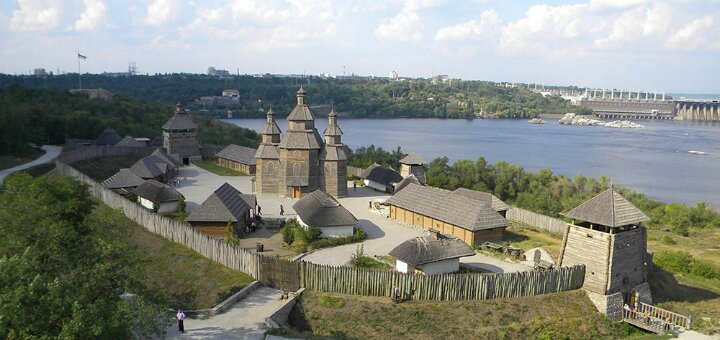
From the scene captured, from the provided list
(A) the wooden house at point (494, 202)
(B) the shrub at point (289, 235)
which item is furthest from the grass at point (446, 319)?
(A) the wooden house at point (494, 202)

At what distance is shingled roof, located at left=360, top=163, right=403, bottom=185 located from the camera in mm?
42469

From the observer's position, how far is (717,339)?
852 inches

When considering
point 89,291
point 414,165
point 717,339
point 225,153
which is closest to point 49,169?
point 225,153

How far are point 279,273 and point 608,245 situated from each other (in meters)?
13.7

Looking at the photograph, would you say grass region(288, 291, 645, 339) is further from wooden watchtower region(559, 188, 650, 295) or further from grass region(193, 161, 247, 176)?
grass region(193, 161, 247, 176)

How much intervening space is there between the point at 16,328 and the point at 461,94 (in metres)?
193

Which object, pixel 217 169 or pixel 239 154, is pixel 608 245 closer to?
pixel 239 154

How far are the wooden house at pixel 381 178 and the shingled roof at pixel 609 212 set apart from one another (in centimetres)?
1993

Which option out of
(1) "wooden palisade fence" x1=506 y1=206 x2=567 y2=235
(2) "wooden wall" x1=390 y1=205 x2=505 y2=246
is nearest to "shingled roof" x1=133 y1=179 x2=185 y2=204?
(2) "wooden wall" x1=390 y1=205 x2=505 y2=246

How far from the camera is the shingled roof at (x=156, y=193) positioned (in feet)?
108

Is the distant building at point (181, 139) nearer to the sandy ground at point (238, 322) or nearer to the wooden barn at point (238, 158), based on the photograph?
the wooden barn at point (238, 158)

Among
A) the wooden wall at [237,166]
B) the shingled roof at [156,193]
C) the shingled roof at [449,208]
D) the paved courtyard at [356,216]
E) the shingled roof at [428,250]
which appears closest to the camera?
the shingled roof at [428,250]

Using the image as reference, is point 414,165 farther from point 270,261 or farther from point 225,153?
point 270,261

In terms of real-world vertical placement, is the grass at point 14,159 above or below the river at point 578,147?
above
